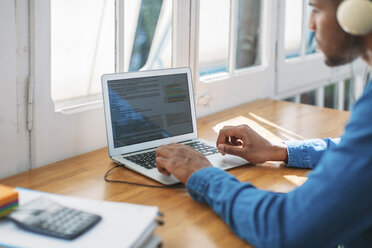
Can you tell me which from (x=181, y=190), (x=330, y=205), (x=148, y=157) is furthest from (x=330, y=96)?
(x=330, y=205)

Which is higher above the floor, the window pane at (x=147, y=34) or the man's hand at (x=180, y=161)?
the window pane at (x=147, y=34)

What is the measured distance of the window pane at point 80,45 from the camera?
49.6 inches

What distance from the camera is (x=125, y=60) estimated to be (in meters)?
1.47

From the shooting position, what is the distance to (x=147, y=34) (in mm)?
1554

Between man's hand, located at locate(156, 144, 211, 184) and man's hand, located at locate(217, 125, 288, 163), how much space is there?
181 mm

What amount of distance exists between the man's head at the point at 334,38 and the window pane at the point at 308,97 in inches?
66.9

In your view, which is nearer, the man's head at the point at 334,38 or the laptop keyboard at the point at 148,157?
the man's head at the point at 334,38

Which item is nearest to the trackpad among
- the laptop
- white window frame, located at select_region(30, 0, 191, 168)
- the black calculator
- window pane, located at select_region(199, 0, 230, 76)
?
the laptop

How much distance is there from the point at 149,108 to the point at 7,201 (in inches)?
21.4

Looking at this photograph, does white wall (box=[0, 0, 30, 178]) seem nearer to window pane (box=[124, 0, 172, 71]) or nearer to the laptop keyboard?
the laptop keyboard

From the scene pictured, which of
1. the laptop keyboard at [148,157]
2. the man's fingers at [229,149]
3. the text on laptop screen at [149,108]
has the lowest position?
the laptop keyboard at [148,157]

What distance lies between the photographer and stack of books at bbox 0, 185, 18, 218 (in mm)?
817

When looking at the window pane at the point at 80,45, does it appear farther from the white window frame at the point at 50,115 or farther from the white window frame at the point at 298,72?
the white window frame at the point at 298,72

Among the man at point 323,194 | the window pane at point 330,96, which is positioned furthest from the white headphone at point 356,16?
the window pane at point 330,96
